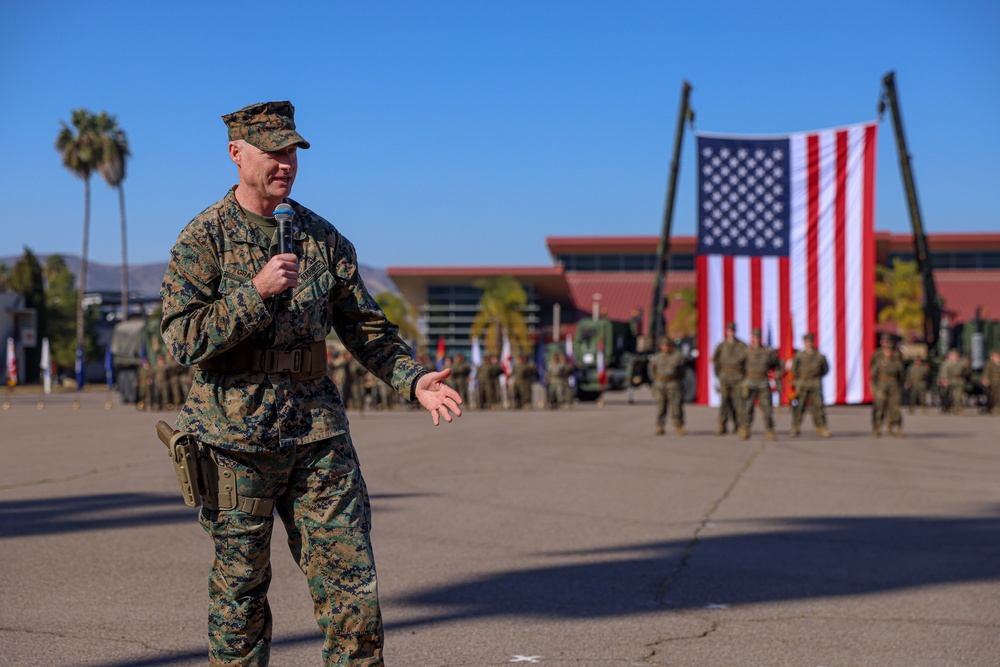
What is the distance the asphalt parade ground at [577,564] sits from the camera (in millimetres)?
5445

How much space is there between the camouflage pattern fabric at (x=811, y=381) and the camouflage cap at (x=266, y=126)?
18.0 meters

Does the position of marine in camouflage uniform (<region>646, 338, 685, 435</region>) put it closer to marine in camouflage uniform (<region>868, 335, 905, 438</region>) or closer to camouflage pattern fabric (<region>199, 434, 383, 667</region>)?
marine in camouflage uniform (<region>868, 335, 905, 438</region>)

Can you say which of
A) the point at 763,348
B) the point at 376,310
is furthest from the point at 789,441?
the point at 376,310

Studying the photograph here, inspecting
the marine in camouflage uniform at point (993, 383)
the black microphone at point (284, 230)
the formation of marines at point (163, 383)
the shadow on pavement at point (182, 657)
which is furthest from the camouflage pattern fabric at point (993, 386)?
the black microphone at point (284, 230)

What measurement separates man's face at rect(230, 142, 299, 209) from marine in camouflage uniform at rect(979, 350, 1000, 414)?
3072 cm

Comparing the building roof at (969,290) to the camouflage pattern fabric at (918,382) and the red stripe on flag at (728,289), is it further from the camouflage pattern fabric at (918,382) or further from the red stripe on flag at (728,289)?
the red stripe on flag at (728,289)

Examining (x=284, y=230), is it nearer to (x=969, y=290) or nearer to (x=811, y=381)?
(x=811, y=381)

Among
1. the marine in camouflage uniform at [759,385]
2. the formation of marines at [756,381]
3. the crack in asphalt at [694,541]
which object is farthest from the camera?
Answer: the formation of marines at [756,381]

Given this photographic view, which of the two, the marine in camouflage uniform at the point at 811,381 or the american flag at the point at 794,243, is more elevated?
the american flag at the point at 794,243

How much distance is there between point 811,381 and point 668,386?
2.44 m

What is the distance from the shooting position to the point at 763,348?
20500 mm

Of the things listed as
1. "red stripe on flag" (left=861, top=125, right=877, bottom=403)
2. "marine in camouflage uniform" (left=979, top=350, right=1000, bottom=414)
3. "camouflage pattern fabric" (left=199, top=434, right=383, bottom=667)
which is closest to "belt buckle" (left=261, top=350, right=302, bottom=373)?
"camouflage pattern fabric" (left=199, top=434, right=383, bottom=667)

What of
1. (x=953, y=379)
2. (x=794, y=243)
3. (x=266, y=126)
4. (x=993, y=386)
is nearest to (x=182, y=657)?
(x=266, y=126)

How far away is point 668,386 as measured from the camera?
2095 cm
